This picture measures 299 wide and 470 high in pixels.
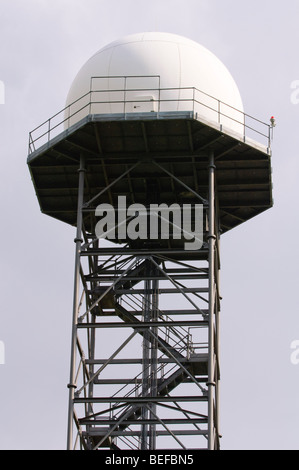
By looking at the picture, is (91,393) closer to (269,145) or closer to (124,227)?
(124,227)

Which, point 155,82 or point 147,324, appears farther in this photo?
point 155,82

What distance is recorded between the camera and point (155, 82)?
61.3 metres

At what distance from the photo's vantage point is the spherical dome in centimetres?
6103

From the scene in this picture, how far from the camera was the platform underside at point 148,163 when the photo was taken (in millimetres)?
60500

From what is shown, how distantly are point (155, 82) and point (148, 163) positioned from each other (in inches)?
120

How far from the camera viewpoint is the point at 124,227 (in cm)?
6372

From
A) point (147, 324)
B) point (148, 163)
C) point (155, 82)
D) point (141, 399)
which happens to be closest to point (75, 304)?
point (147, 324)

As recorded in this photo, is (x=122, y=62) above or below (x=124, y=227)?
above

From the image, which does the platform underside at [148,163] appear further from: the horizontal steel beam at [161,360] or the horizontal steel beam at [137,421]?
the horizontal steel beam at [137,421]

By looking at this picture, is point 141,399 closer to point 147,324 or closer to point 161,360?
point 147,324

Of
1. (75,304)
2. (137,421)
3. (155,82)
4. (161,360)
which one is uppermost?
(155,82)

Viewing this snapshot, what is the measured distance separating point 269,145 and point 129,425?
11.7 metres

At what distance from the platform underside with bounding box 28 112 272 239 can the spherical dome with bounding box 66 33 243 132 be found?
83cm

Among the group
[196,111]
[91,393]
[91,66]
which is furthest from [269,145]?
[91,393]
